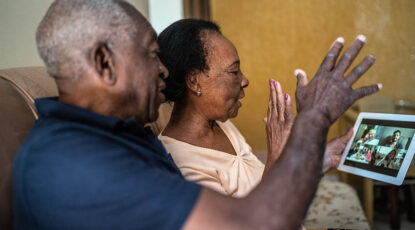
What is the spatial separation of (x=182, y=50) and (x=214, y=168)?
427mm

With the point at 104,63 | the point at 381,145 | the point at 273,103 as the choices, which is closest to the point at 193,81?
the point at 273,103

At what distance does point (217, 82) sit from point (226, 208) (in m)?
0.68

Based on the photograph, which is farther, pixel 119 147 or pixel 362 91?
pixel 362 91

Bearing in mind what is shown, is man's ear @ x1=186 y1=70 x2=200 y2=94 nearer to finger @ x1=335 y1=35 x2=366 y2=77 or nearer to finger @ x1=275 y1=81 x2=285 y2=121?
finger @ x1=275 y1=81 x2=285 y2=121

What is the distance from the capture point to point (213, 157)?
123 cm

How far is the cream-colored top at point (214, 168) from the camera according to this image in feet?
3.70

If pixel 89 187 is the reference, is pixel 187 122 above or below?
below

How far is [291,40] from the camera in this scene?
10.9ft

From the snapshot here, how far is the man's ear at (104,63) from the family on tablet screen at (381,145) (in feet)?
2.55

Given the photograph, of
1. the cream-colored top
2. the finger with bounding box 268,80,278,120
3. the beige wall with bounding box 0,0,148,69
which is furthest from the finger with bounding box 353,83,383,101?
the beige wall with bounding box 0,0,148,69

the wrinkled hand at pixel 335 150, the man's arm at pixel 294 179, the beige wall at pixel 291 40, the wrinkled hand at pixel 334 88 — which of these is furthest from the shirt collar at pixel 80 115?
the beige wall at pixel 291 40

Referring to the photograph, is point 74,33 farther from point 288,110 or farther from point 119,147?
point 288,110

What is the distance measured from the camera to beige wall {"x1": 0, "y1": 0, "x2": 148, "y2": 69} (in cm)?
133

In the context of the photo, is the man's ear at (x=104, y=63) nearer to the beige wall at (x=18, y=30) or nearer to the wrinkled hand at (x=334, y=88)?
the wrinkled hand at (x=334, y=88)
